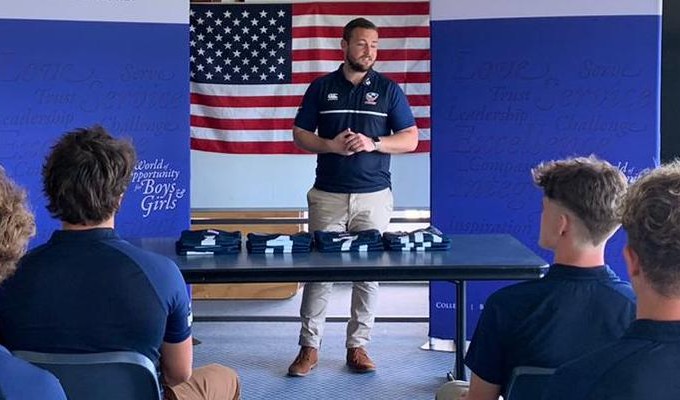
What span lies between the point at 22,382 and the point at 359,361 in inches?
114

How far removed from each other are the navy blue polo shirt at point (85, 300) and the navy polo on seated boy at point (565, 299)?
72cm

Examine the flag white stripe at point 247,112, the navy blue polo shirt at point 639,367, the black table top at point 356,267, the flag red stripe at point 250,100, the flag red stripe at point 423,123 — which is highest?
the flag red stripe at point 250,100

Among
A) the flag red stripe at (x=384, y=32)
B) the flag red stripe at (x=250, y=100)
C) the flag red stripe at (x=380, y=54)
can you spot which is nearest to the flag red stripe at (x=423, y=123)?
the flag red stripe at (x=380, y=54)

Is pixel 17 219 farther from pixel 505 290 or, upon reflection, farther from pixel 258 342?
pixel 258 342

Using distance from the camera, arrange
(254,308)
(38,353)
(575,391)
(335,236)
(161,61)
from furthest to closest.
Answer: (254,308) < (161,61) < (335,236) < (38,353) < (575,391)

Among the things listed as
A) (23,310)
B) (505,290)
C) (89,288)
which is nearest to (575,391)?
(505,290)

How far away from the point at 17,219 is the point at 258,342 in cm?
329

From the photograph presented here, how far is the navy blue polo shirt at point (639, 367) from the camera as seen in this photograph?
1.15m

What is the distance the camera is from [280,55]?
518cm

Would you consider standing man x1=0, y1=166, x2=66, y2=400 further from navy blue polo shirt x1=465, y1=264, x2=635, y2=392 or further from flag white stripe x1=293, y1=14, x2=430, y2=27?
flag white stripe x1=293, y1=14, x2=430, y2=27

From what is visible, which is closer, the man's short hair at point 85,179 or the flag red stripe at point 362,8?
the man's short hair at point 85,179

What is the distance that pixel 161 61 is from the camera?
14.3ft

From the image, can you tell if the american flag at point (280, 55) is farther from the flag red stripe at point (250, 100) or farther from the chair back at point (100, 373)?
the chair back at point (100, 373)

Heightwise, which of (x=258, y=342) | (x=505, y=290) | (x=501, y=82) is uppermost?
(x=501, y=82)
